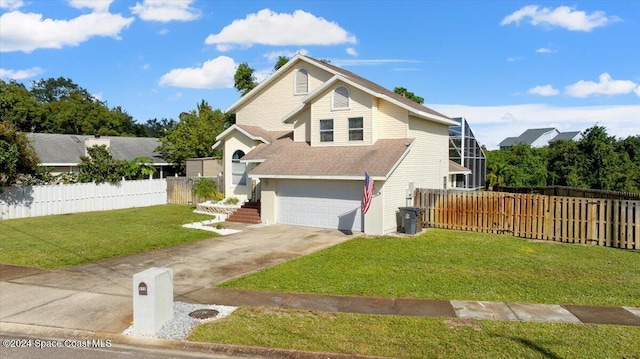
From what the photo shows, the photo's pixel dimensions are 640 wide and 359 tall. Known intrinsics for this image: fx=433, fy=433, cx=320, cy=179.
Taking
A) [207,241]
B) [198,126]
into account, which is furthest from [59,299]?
[198,126]

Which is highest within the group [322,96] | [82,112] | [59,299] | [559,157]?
[82,112]

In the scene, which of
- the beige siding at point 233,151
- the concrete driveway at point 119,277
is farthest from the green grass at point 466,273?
the beige siding at point 233,151

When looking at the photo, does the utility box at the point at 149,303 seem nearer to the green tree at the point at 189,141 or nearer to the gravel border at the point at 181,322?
the gravel border at the point at 181,322

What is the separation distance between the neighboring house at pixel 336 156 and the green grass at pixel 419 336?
365 inches

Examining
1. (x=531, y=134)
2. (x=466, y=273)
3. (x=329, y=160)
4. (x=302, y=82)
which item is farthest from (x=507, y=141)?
(x=466, y=273)

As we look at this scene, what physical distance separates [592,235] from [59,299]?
16390 mm

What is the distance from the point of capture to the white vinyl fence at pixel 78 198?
864 inches

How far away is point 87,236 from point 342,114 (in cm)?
1177

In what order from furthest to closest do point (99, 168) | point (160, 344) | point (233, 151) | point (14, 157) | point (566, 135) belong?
point (566, 135) → point (99, 168) → point (233, 151) → point (14, 157) → point (160, 344)

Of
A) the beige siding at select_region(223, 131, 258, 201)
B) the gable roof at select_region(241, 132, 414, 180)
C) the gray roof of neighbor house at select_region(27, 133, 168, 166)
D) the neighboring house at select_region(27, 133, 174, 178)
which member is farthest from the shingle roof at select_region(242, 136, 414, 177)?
the gray roof of neighbor house at select_region(27, 133, 168, 166)

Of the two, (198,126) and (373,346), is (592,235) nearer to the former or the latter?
(373,346)

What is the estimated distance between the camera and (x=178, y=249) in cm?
1440

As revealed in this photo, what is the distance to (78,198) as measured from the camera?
24641 millimetres

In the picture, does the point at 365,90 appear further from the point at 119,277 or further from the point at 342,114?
the point at 119,277
